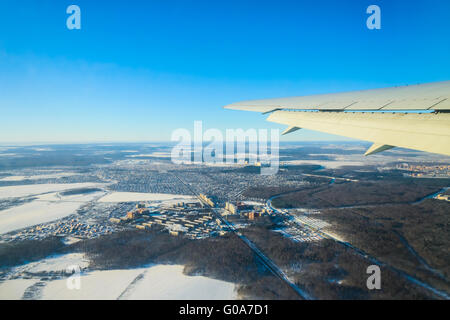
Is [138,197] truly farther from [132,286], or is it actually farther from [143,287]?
[143,287]

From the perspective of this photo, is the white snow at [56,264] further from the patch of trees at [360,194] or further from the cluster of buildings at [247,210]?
the patch of trees at [360,194]

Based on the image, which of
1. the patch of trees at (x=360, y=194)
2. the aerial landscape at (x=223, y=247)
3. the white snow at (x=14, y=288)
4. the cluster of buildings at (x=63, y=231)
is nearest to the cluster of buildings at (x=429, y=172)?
the patch of trees at (x=360, y=194)

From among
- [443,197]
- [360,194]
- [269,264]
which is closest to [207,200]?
[269,264]

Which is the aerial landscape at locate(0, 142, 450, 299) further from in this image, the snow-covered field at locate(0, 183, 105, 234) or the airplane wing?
the airplane wing

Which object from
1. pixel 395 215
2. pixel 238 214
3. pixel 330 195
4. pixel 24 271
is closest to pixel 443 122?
pixel 24 271

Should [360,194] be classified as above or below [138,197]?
below

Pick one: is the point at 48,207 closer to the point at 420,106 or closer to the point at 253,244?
the point at 253,244

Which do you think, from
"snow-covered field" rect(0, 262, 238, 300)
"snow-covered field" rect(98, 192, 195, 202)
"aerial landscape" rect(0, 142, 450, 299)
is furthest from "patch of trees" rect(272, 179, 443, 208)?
"snow-covered field" rect(0, 262, 238, 300)
